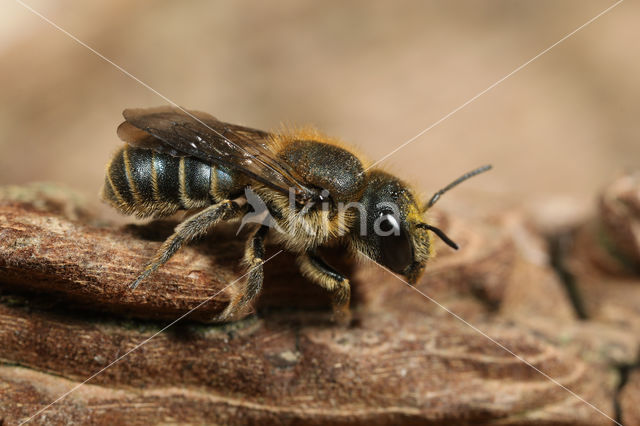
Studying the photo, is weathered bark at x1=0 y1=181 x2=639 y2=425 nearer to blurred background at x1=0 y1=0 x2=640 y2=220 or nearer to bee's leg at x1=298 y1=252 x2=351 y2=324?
bee's leg at x1=298 y1=252 x2=351 y2=324

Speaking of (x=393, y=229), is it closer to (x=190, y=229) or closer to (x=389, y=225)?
(x=389, y=225)

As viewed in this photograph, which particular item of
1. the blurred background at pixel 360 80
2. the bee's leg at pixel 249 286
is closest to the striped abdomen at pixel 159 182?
the bee's leg at pixel 249 286

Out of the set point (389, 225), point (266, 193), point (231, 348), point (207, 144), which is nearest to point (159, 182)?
point (207, 144)

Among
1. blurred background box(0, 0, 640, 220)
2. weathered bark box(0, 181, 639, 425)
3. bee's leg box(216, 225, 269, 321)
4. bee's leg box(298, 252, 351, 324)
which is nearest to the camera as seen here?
weathered bark box(0, 181, 639, 425)

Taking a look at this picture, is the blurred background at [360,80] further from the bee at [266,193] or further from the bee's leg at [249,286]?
the bee's leg at [249,286]

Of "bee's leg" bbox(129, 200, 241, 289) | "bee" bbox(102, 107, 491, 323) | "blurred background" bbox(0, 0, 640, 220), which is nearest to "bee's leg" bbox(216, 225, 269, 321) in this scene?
"bee" bbox(102, 107, 491, 323)

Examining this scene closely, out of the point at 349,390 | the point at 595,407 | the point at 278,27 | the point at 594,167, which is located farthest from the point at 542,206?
the point at 278,27

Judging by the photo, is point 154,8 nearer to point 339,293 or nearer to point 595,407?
point 339,293
